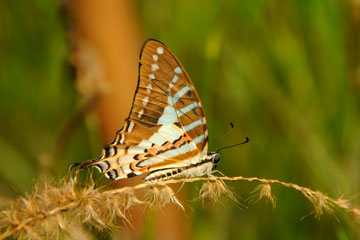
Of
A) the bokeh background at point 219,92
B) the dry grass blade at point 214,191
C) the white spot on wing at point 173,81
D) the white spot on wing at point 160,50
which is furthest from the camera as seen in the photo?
the bokeh background at point 219,92

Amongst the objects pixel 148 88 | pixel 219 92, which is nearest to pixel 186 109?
pixel 148 88

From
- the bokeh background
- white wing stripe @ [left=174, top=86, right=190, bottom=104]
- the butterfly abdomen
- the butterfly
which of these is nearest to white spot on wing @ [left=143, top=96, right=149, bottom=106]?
the butterfly

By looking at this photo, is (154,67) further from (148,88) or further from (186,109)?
(186,109)

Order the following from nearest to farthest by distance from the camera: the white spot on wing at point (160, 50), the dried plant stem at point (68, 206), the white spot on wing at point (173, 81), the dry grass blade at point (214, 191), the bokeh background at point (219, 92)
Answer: the dried plant stem at point (68, 206) → the dry grass blade at point (214, 191) → the white spot on wing at point (160, 50) → the white spot on wing at point (173, 81) → the bokeh background at point (219, 92)

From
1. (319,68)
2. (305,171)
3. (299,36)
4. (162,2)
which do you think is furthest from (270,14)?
(305,171)

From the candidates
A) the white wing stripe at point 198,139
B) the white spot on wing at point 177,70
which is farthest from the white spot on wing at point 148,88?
the white wing stripe at point 198,139

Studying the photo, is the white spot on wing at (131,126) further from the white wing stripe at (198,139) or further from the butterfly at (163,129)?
the white wing stripe at (198,139)

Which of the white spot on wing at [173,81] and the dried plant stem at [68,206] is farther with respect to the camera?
the white spot on wing at [173,81]
